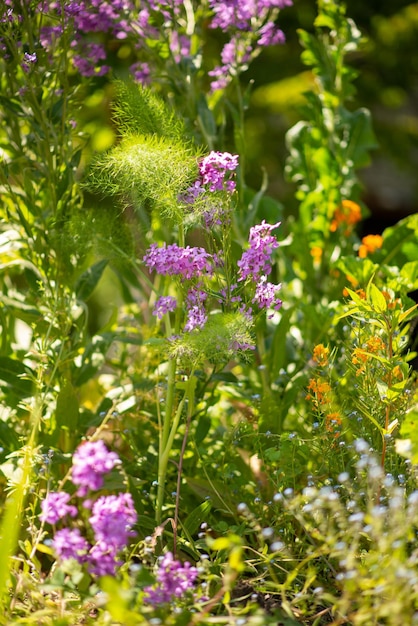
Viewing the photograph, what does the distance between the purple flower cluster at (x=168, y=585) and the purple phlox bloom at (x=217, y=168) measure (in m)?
0.78

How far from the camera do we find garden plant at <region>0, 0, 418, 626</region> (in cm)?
129

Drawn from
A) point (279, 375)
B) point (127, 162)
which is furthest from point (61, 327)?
point (279, 375)

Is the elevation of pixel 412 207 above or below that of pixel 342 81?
below

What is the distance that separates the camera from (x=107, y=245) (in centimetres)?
189

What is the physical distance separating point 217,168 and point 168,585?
0.87 m

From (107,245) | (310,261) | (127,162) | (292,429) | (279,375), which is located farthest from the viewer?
(310,261)

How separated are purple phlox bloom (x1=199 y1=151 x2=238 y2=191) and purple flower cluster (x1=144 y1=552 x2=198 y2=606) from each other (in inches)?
30.8

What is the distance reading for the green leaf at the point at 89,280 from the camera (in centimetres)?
204

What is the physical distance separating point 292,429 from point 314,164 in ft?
3.48

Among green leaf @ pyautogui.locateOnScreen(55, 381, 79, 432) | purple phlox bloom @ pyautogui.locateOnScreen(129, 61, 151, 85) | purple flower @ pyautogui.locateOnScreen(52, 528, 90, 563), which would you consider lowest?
green leaf @ pyautogui.locateOnScreen(55, 381, 79, 432)

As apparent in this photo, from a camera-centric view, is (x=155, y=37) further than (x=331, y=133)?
No

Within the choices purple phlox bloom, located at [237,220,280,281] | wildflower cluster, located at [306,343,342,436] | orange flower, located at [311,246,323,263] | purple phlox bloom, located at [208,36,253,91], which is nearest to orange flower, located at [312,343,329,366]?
wildflower cluster, located at [306,343,342,436]

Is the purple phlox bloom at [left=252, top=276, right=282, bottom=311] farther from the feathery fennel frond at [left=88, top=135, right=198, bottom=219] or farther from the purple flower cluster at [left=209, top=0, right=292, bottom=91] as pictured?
the purple flower cluster at [left=209, top=0, right=292, bottom=91]

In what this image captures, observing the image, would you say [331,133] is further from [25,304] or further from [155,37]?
[25,304]
